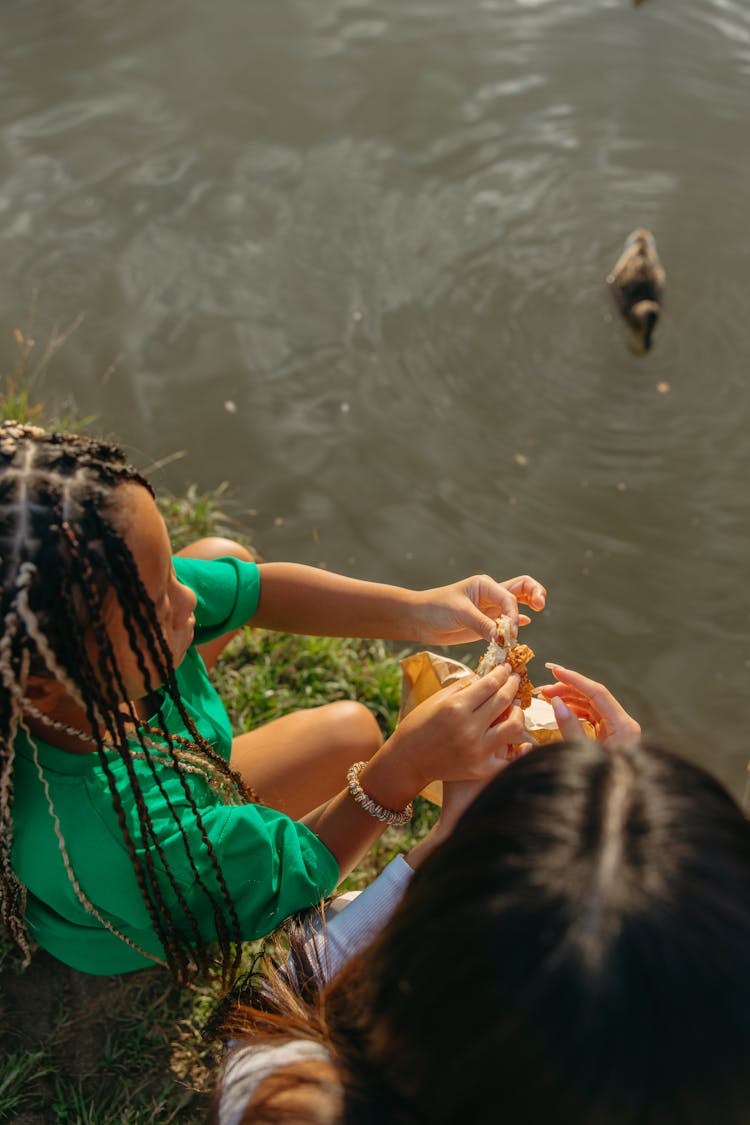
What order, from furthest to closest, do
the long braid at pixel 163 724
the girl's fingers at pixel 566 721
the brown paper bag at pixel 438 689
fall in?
1. the brown paper bag at pixel 438 689
2. the girl's fingers at pixel 566 721
3. the long braid at pixel 163 724

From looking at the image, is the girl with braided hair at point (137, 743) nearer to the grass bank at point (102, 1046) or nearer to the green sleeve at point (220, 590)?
the green sleeve at point (220, 590)

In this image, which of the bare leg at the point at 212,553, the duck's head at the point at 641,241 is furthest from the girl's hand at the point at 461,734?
the duck's head at the point at 641,241

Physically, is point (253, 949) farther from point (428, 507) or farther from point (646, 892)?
point (428, 507)

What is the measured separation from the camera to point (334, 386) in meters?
4.59

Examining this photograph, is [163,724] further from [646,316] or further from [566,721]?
[646,316]

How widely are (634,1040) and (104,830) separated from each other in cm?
108

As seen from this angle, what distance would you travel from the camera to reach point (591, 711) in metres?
2.04

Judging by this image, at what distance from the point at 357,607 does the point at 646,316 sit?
9.02 ft

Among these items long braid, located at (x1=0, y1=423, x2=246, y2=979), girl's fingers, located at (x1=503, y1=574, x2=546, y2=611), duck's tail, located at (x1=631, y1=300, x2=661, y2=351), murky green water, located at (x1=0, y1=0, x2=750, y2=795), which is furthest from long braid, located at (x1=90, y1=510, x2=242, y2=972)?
duck's tail, located at (x1=631, y1=300, x2=661, y2=351)

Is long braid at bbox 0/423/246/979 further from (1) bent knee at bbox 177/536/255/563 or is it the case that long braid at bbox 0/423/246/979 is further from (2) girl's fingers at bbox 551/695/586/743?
(1) bent knee at bbox 177/536/255/563

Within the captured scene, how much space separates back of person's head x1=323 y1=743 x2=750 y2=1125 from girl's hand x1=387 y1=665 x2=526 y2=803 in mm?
574

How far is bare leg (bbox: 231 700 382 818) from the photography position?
247 cm

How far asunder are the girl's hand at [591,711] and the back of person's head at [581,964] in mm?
576

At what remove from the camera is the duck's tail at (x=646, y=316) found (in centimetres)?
457
